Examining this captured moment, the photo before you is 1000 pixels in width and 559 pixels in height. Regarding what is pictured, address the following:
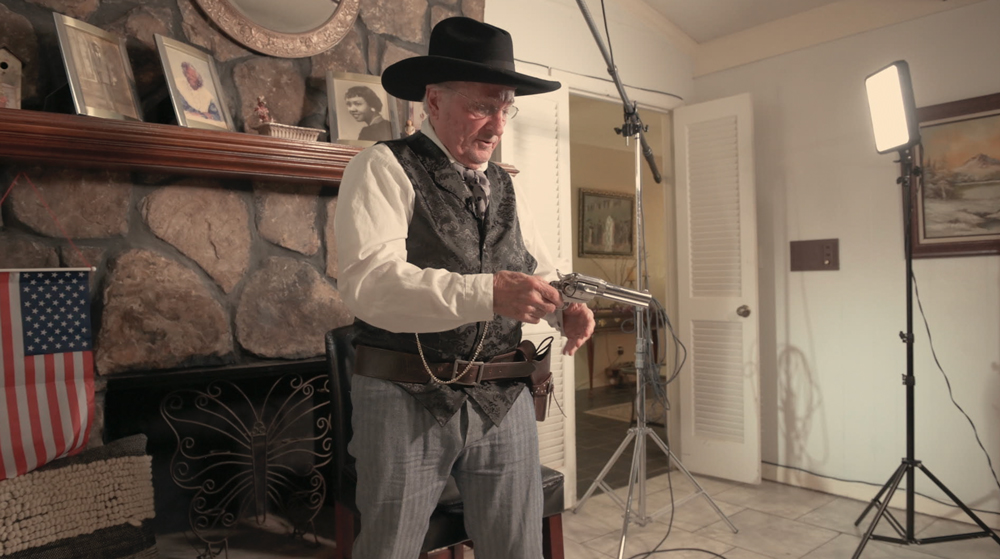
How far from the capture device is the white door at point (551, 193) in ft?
8.37

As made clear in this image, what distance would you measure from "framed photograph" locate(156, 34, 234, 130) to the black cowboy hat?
89 centimetres

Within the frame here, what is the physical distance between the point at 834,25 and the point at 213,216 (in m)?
2.74

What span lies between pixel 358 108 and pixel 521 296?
1.43 meters

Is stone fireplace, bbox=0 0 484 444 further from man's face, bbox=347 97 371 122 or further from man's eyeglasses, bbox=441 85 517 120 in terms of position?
man's eyeglasses, bbox=441 85 517 120

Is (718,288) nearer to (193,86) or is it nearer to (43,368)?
(193,86)

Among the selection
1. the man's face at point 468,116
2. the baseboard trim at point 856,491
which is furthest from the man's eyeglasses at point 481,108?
the baseboard trim at point 856,491

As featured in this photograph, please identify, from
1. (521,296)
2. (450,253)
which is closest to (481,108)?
(450,253)

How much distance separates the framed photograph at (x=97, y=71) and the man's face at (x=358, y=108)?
2.05 ft

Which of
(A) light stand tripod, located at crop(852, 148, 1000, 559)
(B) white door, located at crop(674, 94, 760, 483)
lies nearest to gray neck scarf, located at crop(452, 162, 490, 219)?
(A) light stand tripod, located at crop(852, 148, 1000, 559)

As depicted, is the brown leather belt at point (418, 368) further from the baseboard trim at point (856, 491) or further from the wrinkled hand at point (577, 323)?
the baseboard trim at point (856, 491)

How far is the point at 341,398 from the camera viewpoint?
1527 mm

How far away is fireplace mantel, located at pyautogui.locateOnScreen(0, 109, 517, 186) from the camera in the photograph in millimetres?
1456

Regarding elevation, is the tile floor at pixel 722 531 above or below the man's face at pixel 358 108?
below

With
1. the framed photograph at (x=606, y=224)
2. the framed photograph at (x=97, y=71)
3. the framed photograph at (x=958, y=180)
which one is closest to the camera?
the framed photograph at (x=97, y=71)
